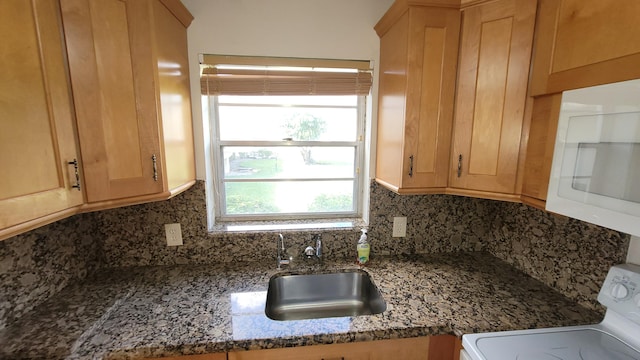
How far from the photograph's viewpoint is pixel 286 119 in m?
1.64

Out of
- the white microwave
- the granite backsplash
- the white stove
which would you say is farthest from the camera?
the granite backsplash

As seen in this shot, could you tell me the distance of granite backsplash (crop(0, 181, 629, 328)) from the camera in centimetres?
103

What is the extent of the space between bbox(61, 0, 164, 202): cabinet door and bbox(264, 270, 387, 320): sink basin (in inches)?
32.7

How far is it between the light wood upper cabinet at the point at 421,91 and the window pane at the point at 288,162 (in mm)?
464

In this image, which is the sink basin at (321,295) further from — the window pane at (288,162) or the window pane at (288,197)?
the window pane at (288,162)

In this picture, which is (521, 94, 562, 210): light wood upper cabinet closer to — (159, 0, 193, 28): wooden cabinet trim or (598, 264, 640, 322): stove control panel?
(598, 264, 640, 322): stove control panel

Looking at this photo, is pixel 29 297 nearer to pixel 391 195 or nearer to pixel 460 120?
pixel 391 195

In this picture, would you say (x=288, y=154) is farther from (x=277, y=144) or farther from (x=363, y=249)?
(x=363, y=249)

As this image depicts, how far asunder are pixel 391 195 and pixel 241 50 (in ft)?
3.99

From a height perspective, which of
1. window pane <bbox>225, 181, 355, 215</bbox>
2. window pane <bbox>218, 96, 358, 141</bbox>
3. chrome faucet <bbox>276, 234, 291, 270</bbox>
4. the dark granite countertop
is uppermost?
window pane <bbox>218, 96, 358, 141</bbox>

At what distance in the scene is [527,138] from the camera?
1.08 metres

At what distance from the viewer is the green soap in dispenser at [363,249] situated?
1.50m

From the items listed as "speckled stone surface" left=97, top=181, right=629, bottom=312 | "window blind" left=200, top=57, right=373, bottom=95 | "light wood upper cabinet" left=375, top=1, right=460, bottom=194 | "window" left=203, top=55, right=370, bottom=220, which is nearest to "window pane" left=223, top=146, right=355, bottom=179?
"window" left=203, top=55, right=370, bottom=220

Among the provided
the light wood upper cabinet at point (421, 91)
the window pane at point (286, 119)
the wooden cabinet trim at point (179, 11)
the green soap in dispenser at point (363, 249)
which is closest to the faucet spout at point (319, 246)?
the green soap in dispenser at point (363, 249)
